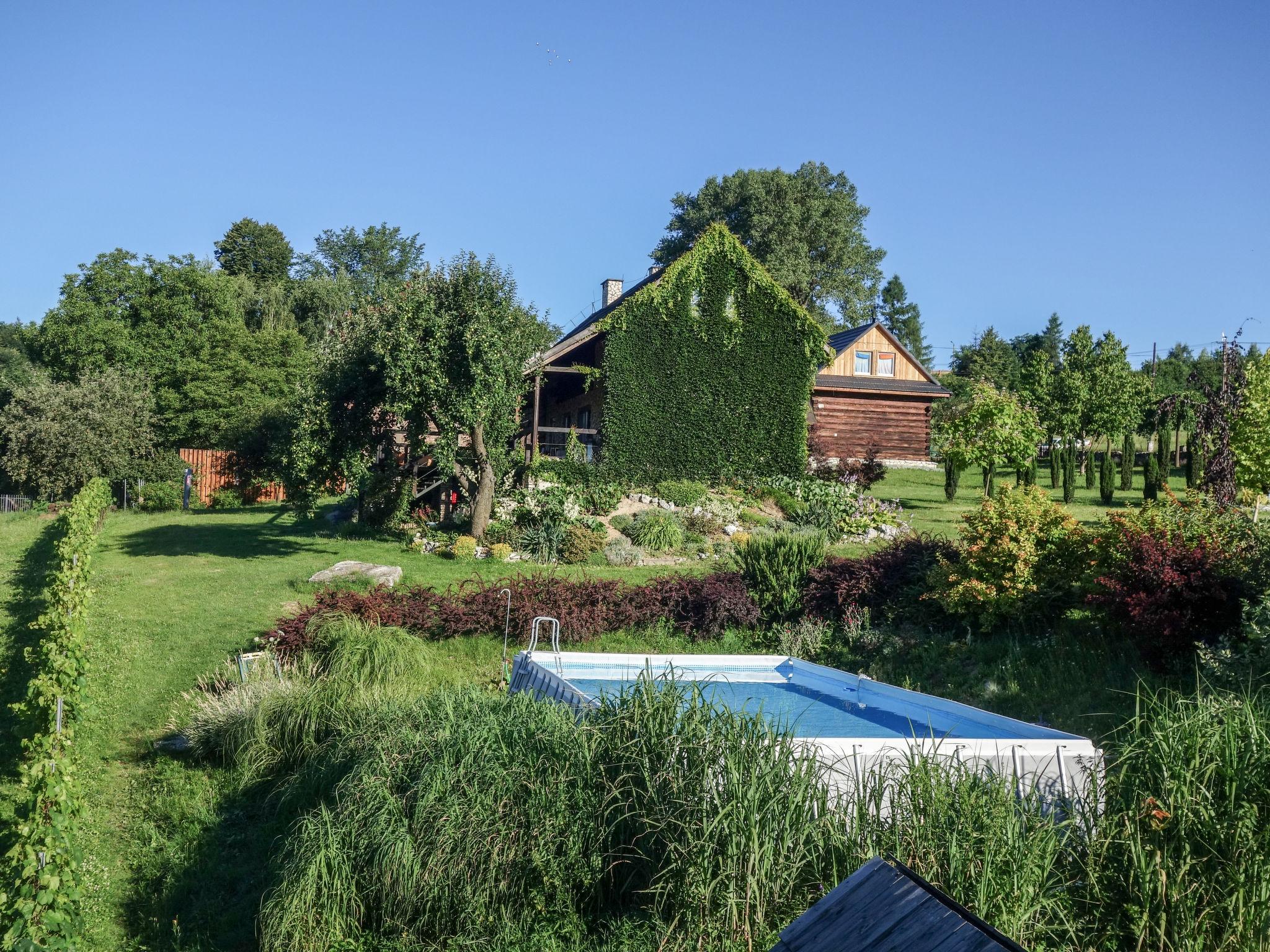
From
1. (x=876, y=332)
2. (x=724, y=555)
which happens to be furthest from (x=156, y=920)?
(x=876, y=332)

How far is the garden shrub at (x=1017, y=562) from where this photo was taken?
540 inches

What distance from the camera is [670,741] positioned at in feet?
22.6

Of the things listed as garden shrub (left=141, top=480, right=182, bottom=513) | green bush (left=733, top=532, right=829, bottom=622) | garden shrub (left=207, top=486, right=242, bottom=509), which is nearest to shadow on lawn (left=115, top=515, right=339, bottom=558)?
garden shrub (left=141, top=480, right=182, bottom=513)

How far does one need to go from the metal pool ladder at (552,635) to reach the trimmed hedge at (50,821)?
5248 mm

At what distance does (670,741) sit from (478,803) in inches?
55.9

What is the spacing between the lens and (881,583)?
1584cm

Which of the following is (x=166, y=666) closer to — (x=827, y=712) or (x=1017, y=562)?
(x=827, y=712)

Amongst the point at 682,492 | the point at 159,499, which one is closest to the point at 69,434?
the point at 159,499

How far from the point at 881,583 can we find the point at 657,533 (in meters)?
7.92

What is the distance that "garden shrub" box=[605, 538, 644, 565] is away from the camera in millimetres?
21594

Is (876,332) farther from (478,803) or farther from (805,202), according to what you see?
(478,803)

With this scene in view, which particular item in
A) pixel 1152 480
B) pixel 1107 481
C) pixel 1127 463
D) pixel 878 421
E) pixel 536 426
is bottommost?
pixel 1107 481

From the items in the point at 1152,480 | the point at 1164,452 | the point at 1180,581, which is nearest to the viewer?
the point at 1180,581

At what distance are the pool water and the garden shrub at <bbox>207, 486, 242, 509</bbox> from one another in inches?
1026
